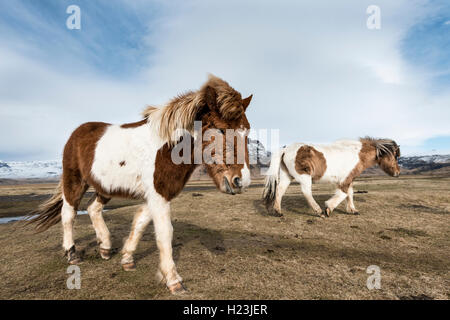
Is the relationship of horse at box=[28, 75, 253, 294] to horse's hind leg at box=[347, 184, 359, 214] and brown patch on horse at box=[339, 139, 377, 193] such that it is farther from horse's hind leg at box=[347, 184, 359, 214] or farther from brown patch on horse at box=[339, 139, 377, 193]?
horse's hind leg at box=[347, 184, 359, 214]

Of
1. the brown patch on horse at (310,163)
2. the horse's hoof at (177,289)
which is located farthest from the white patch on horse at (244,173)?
the brown patch on horse at (310,163)

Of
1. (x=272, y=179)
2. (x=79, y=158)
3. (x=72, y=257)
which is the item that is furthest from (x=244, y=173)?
(x=272, y=179)

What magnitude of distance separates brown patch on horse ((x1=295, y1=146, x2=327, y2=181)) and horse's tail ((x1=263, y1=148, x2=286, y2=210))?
794 millimetres

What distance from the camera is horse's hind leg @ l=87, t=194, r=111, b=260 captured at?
466cm

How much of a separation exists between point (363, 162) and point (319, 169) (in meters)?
2.30

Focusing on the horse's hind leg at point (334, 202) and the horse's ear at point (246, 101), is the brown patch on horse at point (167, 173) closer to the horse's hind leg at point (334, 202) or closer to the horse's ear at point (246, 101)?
the horse's ear at point (246, 101)

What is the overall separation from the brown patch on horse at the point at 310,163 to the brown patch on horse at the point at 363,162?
0.99 meters

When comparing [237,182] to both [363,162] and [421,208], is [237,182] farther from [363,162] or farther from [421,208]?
[421,208]

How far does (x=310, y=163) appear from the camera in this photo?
8.57 metres

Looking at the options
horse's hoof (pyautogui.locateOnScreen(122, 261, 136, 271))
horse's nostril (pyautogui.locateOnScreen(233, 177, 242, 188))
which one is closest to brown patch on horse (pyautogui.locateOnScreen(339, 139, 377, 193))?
horse's nostril (pyautogui.locateOnScreen(233, 177, 242, 188))

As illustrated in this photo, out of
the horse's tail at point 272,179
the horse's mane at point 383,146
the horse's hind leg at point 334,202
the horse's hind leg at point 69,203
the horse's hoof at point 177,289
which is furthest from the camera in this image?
the horse's mane at point 383,146

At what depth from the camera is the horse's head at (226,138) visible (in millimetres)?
3020

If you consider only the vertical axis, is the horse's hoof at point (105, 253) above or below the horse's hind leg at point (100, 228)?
below
